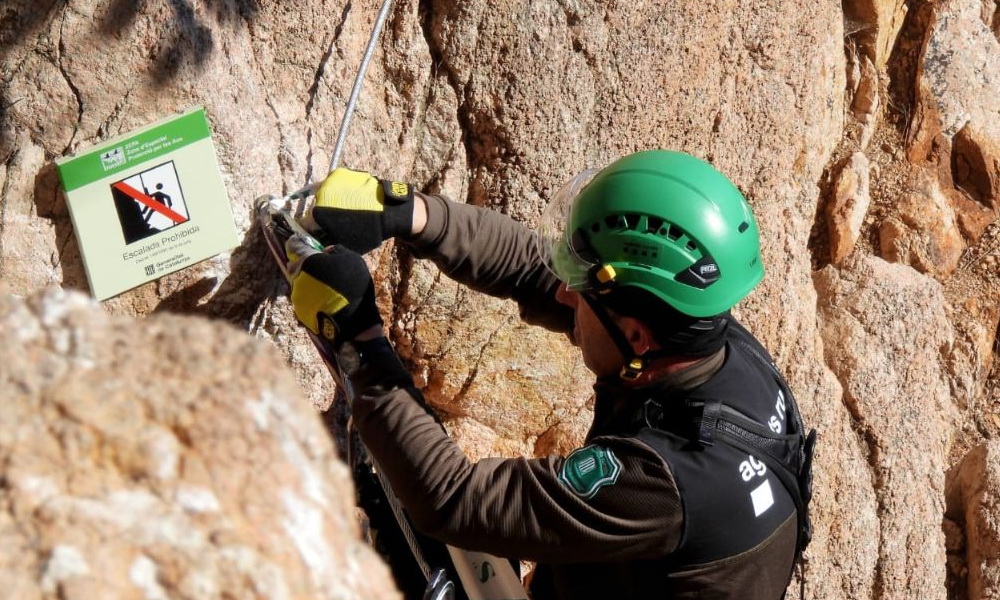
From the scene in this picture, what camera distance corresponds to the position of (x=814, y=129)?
4336 millimetres

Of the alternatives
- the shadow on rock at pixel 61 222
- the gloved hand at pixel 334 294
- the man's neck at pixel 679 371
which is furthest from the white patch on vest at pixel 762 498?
the shadow on rock at pixel 61 222

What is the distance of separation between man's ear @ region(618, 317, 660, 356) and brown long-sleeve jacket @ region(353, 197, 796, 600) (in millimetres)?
104

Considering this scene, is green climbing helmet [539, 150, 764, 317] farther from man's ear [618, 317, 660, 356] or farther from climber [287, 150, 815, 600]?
man's ear [618, 317, 660, 356]

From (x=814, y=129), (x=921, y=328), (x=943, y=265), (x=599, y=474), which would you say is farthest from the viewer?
(x=943, y=265)

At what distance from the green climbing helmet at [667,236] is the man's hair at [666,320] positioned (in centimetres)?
2

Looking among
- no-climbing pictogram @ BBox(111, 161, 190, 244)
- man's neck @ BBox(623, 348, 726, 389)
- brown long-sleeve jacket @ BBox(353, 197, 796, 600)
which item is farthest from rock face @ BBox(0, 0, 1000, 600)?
man's neck @ BBox(623, 348, 726, 389)

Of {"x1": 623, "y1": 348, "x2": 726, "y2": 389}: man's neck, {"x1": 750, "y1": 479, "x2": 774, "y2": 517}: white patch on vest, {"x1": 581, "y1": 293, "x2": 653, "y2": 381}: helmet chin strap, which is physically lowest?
{"x1": 750, "y1": 479, "x2": 774, "y2": 517}: white patch on vest

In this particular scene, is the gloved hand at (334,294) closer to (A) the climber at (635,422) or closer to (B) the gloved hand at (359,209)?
(A) the climber at (635,422)

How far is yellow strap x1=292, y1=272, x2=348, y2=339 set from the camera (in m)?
2.15

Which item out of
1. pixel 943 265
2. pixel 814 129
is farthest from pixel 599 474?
pixel 943 265

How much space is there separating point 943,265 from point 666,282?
11.9ft

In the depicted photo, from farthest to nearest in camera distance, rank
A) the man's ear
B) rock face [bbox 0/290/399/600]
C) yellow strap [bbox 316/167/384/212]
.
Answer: yellow strap [bbox 316/167/384/212] < the man's ear < rock face [bbox 0/290/399/600]

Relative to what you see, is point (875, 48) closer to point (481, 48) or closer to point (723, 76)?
point (723, 76)

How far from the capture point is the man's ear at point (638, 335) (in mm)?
2221
